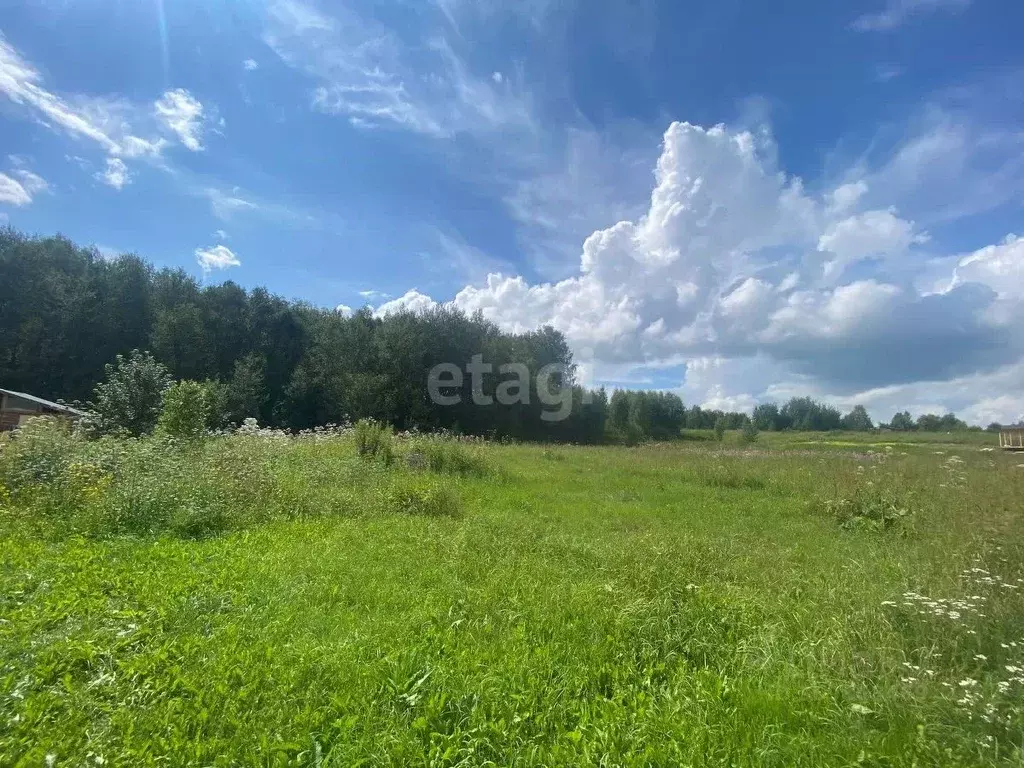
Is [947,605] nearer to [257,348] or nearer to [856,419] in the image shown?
[257,348]

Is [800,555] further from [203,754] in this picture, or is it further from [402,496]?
[203,754]

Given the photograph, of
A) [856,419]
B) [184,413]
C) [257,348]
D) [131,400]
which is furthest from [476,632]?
[856,419]

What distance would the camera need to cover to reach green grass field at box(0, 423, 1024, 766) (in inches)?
102

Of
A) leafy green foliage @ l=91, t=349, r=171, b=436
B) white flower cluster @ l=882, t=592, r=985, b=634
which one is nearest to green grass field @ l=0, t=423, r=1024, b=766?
white flower cluster @ l=882, t=592, r=985, b=634

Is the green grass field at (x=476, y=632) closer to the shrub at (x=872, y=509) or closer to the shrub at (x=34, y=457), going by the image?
the shrub at (x=34, y=457)

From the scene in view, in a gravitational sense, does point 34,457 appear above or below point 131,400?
below

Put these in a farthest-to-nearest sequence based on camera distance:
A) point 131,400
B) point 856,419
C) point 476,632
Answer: point 856,419, point 131,400, point 476,632

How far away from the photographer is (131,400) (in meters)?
14.8

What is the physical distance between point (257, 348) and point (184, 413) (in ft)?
85.7

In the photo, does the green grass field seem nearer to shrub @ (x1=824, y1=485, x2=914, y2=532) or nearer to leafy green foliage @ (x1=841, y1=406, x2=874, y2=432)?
shrub @ (x1=824, y1=485, x2=914, y2=532)

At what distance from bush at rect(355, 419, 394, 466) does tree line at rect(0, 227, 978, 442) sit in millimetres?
10584

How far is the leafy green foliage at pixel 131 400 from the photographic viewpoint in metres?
14.7

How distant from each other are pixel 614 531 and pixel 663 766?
16.7 feet

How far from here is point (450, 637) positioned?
3.70 meters
